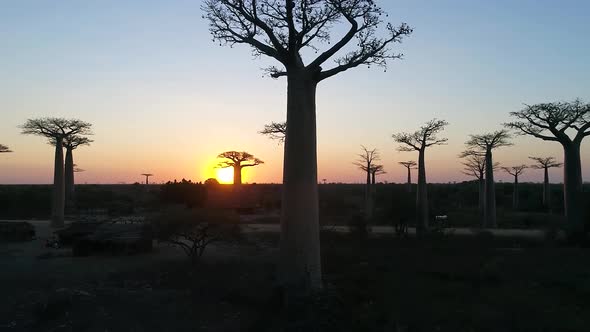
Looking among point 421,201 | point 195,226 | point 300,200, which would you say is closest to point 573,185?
point 421,201

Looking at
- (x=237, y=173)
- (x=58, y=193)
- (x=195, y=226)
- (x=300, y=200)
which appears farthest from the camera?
(x=237, y=173)

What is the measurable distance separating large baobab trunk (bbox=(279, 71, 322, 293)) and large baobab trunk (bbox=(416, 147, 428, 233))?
36.7 feet

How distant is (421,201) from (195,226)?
1019 centimetres

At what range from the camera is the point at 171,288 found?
9.02 metres

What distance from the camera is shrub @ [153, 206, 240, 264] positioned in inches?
456

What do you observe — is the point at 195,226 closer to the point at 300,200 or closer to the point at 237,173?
the point at 300,200

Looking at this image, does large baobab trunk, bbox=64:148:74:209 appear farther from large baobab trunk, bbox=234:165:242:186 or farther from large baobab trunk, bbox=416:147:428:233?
large baobab trunk, bbox=416:147:428:233

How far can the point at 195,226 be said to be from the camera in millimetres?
11773

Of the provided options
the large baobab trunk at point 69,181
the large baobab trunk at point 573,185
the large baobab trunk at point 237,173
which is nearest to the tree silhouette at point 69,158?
the large baobab trunk at point 69,181

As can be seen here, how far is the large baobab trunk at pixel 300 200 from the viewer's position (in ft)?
25.4

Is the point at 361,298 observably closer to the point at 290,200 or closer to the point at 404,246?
the point at 290,200

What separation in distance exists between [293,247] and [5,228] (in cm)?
1377

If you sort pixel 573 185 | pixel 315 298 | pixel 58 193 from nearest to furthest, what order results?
pixel 315 298
pixel 573 185
pixel 58 193

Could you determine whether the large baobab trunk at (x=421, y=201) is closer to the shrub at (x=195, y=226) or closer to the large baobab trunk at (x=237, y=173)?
the shrub at (x=195, y=226)
